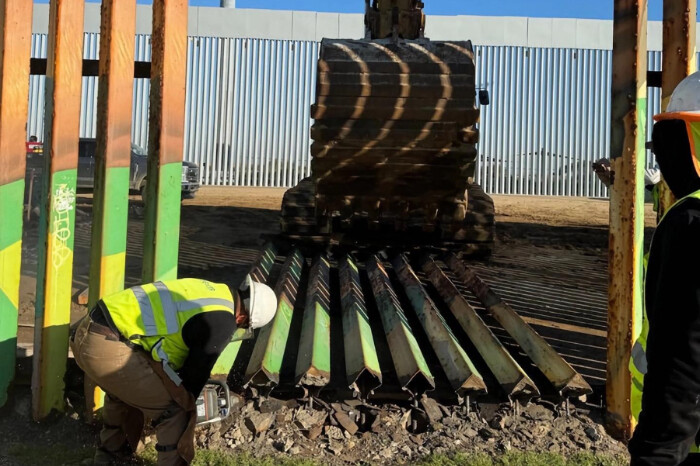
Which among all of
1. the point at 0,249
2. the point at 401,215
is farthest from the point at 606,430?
the point at 401,215

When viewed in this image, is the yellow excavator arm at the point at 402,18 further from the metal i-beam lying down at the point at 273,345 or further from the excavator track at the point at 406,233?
the metal i-beam lying down at the point at 273,345

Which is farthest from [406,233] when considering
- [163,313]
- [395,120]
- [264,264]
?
[163,313]

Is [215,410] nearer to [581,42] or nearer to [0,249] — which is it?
[0,249]

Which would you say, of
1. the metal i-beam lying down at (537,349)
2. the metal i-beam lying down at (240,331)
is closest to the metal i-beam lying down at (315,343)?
the metal i-beam lying down at (240,331)

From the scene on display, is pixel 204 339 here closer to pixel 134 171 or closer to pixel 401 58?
pixel 401 58

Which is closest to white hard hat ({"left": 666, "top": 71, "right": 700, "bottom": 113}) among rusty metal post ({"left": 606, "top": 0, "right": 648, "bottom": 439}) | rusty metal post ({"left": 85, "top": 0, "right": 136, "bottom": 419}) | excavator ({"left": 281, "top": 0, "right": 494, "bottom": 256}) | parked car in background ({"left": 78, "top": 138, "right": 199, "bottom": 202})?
rusty metal post ({"left": 606, "top": 0, "right": 648, "bottom": 439})

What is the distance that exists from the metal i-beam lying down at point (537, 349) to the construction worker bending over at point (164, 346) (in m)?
2.09

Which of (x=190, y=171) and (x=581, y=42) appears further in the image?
(x=581, y=42)

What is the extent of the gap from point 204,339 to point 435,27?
23335mm

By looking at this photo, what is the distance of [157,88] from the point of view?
477cm

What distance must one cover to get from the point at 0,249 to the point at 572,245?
1037 centimetres

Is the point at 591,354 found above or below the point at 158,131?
below

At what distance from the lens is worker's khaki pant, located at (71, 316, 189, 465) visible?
386cm

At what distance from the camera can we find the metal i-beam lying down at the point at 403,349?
4.66m
